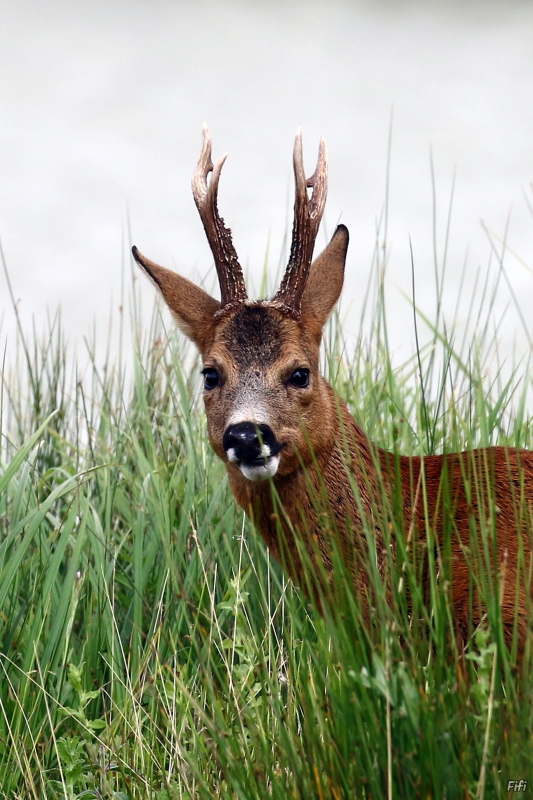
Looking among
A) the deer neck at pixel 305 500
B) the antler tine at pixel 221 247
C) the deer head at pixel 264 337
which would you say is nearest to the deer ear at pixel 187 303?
the deer head at pixel 264 337

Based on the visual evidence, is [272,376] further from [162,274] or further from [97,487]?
[97,487]

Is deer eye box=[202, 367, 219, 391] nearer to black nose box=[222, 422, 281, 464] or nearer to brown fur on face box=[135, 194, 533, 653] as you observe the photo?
brown fur on face box=[135, 194, 533, 653]

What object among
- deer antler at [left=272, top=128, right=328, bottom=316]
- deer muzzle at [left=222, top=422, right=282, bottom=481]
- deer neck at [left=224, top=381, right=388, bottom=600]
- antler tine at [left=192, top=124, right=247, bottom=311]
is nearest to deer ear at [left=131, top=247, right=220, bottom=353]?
antler tine at [left=192, top=124, right=247, bottom=311]

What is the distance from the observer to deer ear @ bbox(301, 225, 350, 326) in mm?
5388

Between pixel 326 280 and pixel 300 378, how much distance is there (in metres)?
0.73

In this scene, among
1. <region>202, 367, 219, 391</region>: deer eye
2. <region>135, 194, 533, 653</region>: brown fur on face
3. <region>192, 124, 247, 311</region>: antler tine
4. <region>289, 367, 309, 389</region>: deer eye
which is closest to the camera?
<region>135, 194, 533, 653</region>: brown fur on face

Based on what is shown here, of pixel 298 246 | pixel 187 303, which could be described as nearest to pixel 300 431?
pixel 298 246

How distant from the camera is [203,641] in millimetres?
4605

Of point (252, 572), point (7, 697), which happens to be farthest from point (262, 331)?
point (7, 697)

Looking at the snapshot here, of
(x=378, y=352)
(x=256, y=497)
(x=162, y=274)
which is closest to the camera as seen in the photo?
(x=256, y=497)

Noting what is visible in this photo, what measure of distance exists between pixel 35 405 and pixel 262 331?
9.51 feet

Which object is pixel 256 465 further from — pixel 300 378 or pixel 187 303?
pixel 187 303

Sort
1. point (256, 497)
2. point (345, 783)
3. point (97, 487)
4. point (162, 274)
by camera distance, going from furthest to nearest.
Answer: point (97, 487)
point (162, 274)
point (256, 497)
point (345, 783)

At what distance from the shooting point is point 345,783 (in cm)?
284
